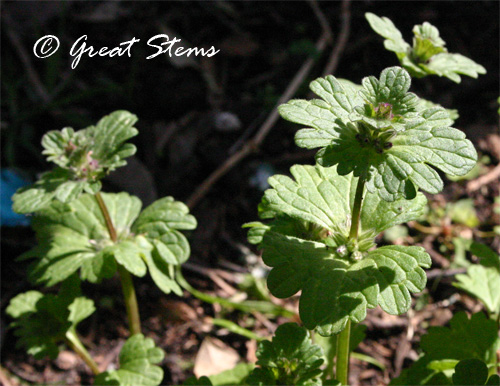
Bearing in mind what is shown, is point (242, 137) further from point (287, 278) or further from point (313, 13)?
point (287, 278)

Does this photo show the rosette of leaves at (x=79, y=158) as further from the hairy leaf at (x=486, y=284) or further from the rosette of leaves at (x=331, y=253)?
the hairy leaf at (x=486, y=284)

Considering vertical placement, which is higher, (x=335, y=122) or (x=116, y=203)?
(x=335, y=122)

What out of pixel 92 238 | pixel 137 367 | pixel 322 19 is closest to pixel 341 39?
pixel 322 19

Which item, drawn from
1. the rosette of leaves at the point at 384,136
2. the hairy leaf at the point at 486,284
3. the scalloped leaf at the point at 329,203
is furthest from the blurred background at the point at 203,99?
the rosette of leaves at the point at 384,136

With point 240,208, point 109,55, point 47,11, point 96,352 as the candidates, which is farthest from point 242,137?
point 47,11

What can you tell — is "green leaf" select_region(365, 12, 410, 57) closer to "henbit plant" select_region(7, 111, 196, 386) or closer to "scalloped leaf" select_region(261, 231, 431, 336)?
"scalloped leaf" select_region(261, 231, 431, 336)

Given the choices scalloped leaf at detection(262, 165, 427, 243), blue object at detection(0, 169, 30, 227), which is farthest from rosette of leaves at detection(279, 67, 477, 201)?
blue object at detection(0, 169, 30, 227)

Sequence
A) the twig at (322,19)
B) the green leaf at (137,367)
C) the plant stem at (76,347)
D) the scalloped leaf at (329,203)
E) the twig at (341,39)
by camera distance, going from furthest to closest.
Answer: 1. the twig at (322,19)
2. the twig at (341,39)
3. the plant stem at (76,347)
4. the green leaf at (137,367)
5. the scalloped leaf at (329,203)
